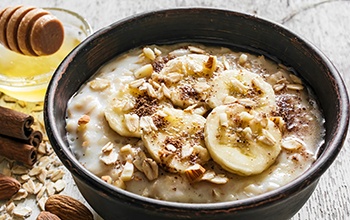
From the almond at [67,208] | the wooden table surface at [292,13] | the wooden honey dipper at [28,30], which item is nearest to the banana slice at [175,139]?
the almond at [67,208]

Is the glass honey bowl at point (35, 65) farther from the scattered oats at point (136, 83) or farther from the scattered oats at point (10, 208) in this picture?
the scattered oats at point (136, 83)

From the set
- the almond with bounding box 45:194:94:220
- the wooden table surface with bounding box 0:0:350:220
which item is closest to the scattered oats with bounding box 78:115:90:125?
the almond with bounding box 45:194:94:220

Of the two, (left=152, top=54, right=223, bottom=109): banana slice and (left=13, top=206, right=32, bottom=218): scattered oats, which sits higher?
(left=152, top=54, right=223, bottom=109): banana slice

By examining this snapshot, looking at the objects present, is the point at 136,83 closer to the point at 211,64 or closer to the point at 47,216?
the point at 211,64

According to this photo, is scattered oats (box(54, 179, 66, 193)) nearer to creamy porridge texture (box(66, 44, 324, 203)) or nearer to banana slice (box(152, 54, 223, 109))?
creamy porridge texture (box(66, 44, 324, 203))

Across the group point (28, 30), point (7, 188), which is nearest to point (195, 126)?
point (7, 188)

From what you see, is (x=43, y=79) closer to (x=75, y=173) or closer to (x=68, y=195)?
(x=68, y=195)
